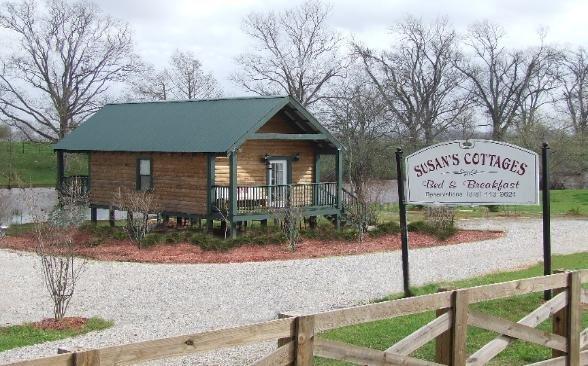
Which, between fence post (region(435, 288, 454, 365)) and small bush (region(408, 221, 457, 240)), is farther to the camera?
small bush (region(408, 221, 457, 240))

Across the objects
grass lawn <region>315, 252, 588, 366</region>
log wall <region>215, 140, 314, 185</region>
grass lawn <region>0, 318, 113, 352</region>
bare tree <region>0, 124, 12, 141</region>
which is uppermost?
bare tree <region>0, 124, 12, 141</region>

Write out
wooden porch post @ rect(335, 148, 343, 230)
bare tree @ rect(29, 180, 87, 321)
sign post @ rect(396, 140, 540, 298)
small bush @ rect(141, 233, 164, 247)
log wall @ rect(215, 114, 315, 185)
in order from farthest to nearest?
wooden porch post @ rect(335, 148, 343, 230), log wall @ rect(215, 114, 315, 185), small bush @ rect(141, 233, 164, 247), bare tree @ rect(29, 180, 87, 321), sign post @ rect(396, 140, 540, 298)

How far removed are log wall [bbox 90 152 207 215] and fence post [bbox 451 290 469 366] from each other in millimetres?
17933

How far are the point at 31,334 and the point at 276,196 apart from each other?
13967 mm

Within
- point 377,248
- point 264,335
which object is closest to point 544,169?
point 264,335

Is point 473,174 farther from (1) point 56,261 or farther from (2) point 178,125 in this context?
(2) point 178,125

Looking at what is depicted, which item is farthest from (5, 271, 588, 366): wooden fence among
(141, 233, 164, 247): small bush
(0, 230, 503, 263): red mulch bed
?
(141, 233, 164, 247): small bush

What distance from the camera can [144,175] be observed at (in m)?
26.1

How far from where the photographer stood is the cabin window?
84.8 ft

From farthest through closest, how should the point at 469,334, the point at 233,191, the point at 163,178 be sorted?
the point at 163,178
the point at 233,191
the point at 469,334

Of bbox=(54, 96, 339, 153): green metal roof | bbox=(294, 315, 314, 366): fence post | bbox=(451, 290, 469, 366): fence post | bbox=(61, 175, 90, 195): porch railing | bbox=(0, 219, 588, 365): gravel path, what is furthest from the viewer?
bbox=(61, 175, 90, 195): porch railing

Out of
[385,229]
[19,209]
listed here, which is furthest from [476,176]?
[19,209]

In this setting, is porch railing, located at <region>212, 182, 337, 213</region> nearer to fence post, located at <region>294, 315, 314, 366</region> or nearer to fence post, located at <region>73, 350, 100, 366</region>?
fence post, located at <region>294, 315, 314, 366</region>

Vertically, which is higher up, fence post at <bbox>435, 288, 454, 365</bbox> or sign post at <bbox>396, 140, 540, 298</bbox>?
sign post at <bbox>396, 140, 540, 298</bbox>
